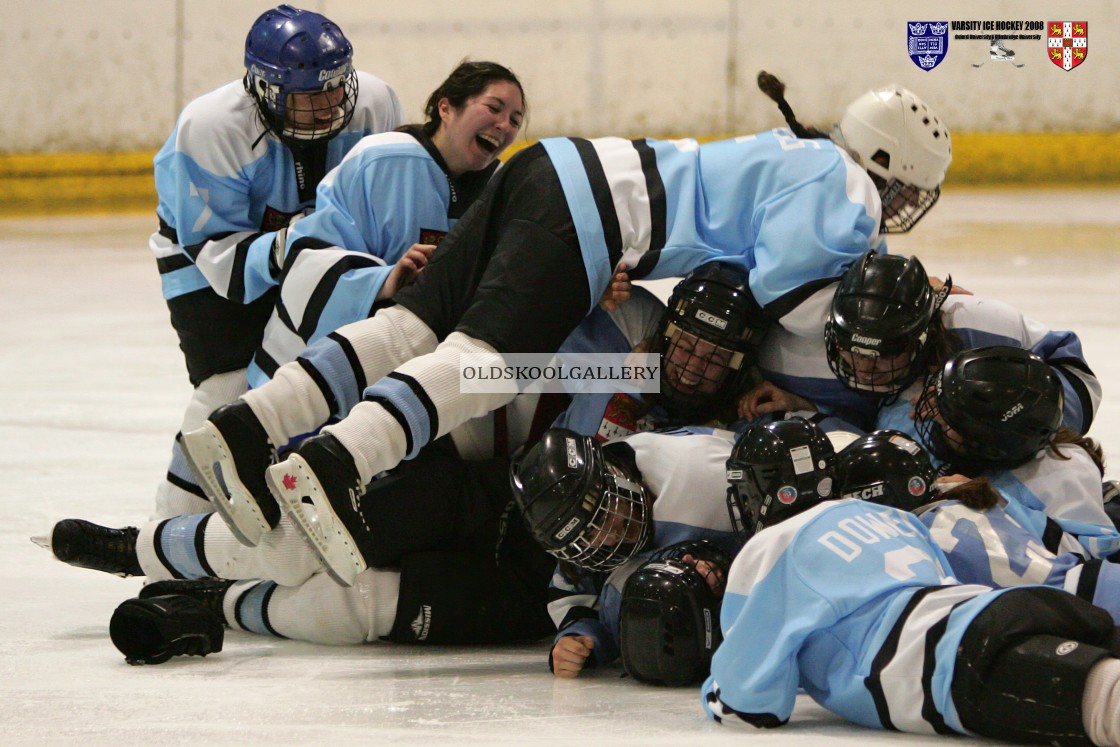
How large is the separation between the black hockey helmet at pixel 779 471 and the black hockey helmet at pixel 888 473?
40 millimetres

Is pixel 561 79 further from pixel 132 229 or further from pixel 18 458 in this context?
pixel 18 458

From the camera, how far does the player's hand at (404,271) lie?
3.19 meters

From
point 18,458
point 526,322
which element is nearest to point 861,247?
point 526,322

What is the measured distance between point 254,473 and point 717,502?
86 cm

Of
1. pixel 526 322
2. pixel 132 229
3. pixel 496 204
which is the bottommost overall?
pixel 132 229

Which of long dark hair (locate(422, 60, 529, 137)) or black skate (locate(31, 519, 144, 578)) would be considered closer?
black skate (locate(31, 519, 144, 578))

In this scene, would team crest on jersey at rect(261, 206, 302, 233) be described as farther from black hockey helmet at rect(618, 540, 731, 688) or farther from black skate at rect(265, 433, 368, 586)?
black hockey helmet at rect(618, 540, 731, 688)

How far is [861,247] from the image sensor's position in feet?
9.61

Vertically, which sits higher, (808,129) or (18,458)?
(808,129)

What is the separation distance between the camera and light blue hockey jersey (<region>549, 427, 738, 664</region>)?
2.64 meters

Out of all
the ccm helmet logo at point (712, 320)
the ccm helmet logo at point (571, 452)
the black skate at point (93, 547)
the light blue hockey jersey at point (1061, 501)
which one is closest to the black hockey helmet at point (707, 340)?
the ccm helmet logo at point (712, 320)

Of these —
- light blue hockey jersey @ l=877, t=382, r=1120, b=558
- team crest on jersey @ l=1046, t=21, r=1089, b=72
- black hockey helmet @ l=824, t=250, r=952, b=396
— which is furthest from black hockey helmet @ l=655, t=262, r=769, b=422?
team crest on jersey @ l=1046, t=21, r=1089, b=72

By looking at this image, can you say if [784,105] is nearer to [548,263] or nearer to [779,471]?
[548,263]

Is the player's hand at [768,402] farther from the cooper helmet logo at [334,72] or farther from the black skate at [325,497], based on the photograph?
the cooper helmet logo at [334,72]
